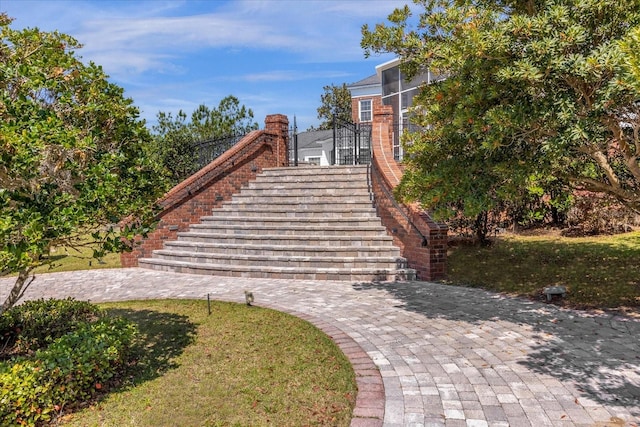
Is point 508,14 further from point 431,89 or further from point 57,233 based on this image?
point 57,233

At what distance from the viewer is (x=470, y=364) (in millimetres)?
4660

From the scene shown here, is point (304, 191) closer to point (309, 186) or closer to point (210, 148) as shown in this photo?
point (309, 186)

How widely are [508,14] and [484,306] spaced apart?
488 cm

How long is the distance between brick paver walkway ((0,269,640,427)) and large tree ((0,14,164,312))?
127 inches

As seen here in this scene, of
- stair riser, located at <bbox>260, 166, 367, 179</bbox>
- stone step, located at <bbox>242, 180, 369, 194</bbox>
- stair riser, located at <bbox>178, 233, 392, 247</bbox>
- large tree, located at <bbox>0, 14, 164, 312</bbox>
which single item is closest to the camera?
large tree, located at <bbox>0, 14, 164, 312</bbox>

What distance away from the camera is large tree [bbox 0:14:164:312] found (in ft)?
11.2

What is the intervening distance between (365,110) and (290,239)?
876 inches

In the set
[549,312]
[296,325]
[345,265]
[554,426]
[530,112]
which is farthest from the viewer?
[345,265]

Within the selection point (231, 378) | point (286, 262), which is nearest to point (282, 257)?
point (286, 262)

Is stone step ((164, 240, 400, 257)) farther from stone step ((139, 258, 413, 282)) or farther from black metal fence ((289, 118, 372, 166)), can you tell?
black metal fence ((289, 118, 372, 166))

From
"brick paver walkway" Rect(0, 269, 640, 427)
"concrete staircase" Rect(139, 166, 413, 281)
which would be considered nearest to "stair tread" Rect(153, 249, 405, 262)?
"concrete staircase" Rect(139, 166, 413, 281)

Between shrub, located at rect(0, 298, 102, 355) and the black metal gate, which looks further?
the black metal gate

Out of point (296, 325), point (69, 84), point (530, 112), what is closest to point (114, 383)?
point (296, 325)

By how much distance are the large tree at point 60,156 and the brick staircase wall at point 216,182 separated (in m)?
6.45
